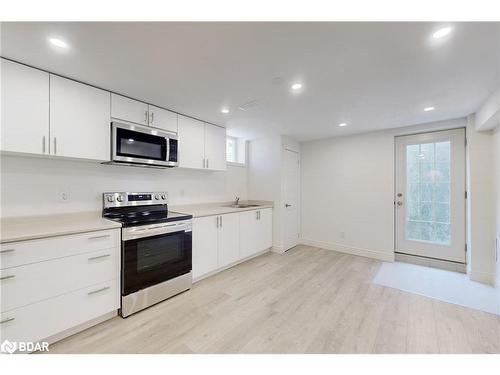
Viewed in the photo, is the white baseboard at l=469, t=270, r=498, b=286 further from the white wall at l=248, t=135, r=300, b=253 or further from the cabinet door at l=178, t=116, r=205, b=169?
the cabinet door at l=178, t=116, r=205, b=169

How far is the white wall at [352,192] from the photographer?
3.61 m

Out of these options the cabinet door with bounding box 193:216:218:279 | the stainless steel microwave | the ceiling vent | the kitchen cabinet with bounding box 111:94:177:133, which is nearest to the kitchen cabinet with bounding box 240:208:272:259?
the cabinet door with bounding box 193:216:218:279

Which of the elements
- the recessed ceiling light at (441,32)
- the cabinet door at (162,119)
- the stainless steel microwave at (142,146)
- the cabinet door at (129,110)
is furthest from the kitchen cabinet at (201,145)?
the recessed ceiling light at (441,32)

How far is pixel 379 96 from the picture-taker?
2.28 metres

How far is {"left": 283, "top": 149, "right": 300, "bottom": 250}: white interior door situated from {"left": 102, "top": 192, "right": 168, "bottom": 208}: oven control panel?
7.35 feet

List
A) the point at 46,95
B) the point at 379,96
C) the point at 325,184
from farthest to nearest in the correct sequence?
the point at 325,184 < the point at 379,96 < the point at 46,95

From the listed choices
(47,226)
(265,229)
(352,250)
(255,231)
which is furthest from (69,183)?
(352,250)

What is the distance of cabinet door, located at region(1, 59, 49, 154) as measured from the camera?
1.64 meters

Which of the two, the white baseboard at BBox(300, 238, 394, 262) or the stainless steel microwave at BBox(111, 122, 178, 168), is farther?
the white baseboard at BBox(300, 238, 394, 262)

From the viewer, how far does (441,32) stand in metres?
1.32
